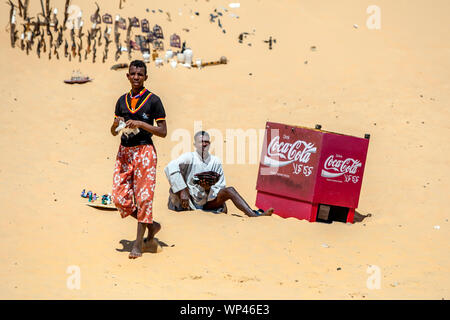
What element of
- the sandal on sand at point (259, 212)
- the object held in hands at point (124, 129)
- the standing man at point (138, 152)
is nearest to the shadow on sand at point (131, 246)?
the standing man at point (138, 152)

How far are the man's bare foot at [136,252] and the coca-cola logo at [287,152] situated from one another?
2436 millimetres

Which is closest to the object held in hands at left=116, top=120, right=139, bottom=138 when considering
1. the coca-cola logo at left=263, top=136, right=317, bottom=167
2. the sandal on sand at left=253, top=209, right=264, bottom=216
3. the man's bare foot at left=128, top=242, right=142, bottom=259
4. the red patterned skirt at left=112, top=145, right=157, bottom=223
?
the red patterned skirt at left=112, top=145, right=157, bottom=223

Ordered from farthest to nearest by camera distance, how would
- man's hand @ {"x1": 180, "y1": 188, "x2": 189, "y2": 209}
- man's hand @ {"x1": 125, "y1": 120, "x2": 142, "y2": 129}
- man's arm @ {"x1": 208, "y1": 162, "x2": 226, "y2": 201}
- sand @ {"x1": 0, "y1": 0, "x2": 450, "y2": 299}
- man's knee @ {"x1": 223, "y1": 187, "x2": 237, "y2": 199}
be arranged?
man's arm @ {"x1": 208, "y1": 162, "x2": 226, "y2": 201} < man's knee @ {"x1": 223, "y1": 187, "x2": 237, "y2": 199} < man's hand @ {"x1": 180, "y1": 188, "x2": 189, "y2": 209} < man's hand @ {"x1": 125, "y1": 120, "x2": 142, "y2": 129} < sand @ {"x1": 0, "y1": 0, "x2": 450, "y2": 299}

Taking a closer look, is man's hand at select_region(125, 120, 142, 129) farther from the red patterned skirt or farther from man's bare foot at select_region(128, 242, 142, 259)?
man's bare foot at select_region(128, 242, 142, 259)

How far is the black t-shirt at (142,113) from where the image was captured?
5484 mm

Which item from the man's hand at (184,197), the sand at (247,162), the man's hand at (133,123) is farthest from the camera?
the man's hand at (184,197)

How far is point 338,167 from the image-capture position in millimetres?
7203

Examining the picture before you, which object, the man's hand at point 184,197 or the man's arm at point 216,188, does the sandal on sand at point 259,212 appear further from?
the man's hand at point 184,197

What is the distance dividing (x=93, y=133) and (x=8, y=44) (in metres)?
3.76

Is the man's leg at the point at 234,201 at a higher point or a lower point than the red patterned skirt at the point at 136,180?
lower

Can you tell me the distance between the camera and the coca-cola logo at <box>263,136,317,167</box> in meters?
7.21

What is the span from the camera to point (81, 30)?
13.2m

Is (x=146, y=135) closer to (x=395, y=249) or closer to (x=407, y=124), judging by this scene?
(x=395, y=249)

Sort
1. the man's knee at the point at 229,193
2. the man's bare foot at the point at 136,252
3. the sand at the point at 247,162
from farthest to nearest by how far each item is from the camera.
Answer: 1. the man's knee at the point at 229,193
2. the man's bare foot at the point at 136,252
3. the sand at the point at 247,162
